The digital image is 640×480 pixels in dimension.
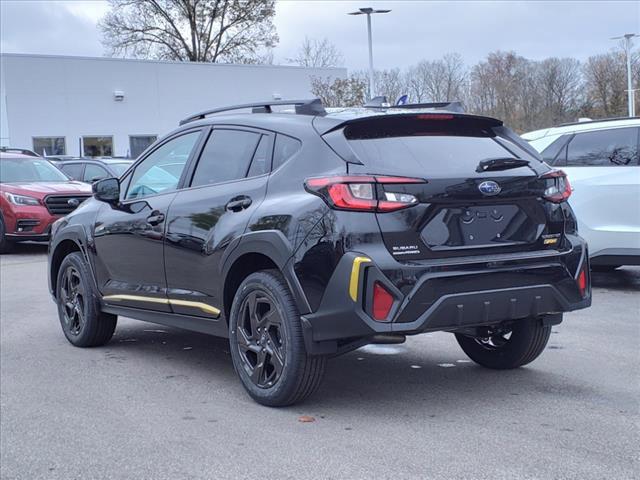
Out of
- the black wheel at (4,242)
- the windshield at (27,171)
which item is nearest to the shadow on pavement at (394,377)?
the black wheel at (4,242)

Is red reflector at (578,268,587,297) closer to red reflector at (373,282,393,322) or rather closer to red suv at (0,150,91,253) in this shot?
red reflector at (373,282,393,322)

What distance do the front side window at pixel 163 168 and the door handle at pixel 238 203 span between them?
2.87 feet

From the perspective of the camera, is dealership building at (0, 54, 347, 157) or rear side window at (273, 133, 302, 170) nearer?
rear side window at (273, 133, 302, 170)

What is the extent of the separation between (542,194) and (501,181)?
1.07ft

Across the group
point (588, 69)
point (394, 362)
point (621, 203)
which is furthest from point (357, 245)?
point (588, 69)

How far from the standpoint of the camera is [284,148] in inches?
199

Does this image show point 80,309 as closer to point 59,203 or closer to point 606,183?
point 606,183

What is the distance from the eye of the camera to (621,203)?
8.68 meters

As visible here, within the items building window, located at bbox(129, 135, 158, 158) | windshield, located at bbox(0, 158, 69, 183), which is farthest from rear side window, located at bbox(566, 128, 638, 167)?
building window, located at bbox(129, 135, 158, 158)

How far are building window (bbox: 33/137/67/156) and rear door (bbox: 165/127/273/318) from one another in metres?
32.3

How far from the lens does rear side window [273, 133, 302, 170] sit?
496 centimetres

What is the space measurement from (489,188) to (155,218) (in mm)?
2472

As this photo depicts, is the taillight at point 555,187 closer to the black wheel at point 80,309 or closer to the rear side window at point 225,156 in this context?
the rear side window at point 225,156

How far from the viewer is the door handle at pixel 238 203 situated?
5102mm
